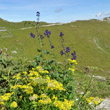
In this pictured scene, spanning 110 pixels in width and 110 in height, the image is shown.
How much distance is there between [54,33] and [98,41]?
1350 cm

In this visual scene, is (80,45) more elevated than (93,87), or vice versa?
(80,45)

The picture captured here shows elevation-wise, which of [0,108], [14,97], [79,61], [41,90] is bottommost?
[79,61]

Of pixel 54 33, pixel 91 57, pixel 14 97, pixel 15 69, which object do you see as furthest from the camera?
pixel 54 33

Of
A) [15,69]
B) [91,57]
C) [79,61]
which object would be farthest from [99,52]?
[15,69]

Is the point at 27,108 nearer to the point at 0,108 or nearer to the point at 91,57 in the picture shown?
the point at 0,108

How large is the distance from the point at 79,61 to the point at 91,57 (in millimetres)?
4744

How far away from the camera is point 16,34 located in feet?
138

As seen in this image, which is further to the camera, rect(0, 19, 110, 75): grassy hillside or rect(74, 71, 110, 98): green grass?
rect(0, 19, 110, 75): grassy hillside

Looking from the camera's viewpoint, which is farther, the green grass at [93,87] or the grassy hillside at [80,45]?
the grassy hillside at [80,45]

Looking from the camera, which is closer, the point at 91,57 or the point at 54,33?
the point at 91,57

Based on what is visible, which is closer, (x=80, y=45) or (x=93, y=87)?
(x=93, y=87)

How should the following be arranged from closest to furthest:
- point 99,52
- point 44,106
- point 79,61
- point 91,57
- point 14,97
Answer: point 44,106 < point 14,97 < point 79,61 < point 91,57 < point 99,52

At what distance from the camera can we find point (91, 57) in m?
37.3

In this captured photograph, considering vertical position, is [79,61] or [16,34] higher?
[16,34]
